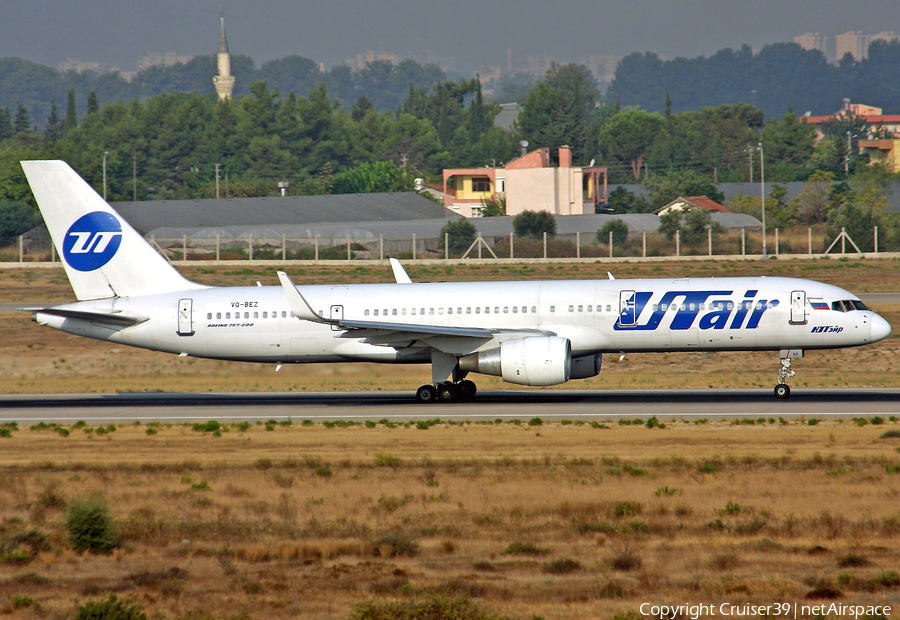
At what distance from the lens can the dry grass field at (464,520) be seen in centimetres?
1457

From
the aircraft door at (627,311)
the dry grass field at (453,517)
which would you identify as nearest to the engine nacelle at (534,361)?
the aircraft door at (627,311)

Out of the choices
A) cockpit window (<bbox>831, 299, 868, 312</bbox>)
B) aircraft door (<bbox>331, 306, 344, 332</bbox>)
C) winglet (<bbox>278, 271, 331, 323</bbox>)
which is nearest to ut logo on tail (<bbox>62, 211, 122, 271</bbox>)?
winglet (<bbox>278, 271, 331, 323</bbox>)

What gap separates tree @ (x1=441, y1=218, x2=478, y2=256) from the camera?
93625mm

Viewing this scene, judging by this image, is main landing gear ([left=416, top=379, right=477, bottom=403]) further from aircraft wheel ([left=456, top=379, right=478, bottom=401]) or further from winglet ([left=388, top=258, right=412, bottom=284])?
winglet ([left=388, top=258, right=412, bottom=284])

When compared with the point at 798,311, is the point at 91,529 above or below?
below

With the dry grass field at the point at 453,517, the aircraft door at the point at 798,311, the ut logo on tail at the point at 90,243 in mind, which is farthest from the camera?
the ut logo on tail at the point at 90,243

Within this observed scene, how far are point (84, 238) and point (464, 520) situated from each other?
897 inches

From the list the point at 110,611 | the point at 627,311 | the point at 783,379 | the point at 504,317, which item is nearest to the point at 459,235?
the point at 504,317

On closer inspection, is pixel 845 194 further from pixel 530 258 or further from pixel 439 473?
pixel 439 473

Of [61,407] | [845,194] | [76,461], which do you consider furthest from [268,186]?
[76,461]

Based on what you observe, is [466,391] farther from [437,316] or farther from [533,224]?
[533,224]

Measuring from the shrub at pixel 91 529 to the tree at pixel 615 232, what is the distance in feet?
236

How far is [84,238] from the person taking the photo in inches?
1449

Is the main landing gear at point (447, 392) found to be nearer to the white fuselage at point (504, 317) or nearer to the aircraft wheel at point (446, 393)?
the aircraft wheel at point (446, 393)
